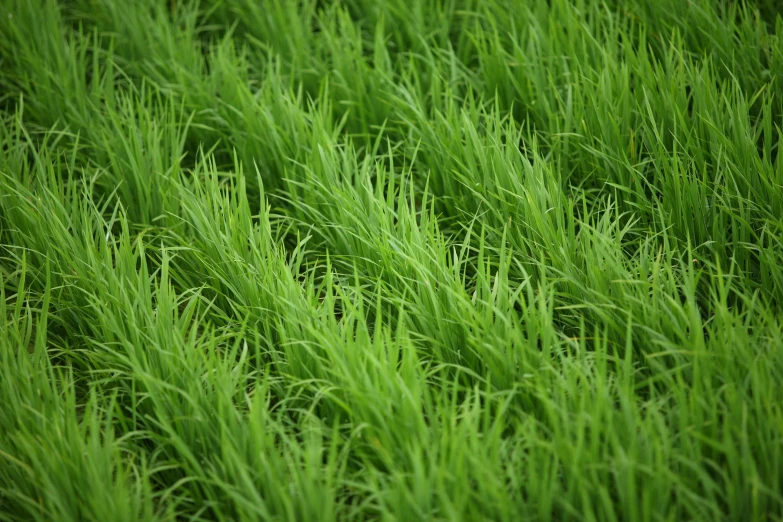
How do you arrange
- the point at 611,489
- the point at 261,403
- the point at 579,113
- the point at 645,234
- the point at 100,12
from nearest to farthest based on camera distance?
the point at 611,489
the point at 261,403
the point at 645,234
the point at 579,113
the point at 100,12

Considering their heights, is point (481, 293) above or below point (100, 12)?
below

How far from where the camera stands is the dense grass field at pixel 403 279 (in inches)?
53.7

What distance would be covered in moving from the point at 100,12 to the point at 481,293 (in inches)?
89.0

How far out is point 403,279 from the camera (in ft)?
5.63

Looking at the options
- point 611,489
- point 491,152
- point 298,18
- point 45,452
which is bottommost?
point 611,489

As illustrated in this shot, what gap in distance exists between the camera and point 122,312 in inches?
68.1

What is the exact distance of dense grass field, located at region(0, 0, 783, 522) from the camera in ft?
4.47

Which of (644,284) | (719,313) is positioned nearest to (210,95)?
(644,284)

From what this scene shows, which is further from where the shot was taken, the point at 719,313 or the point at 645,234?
the point at 645,234

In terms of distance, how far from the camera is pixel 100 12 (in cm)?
301

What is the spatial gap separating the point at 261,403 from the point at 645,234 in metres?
1.14

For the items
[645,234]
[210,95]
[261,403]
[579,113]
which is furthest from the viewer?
[210,95]

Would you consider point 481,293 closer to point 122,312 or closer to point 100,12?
point 122,312

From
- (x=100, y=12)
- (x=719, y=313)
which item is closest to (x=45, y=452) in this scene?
(x=719, y=313)
